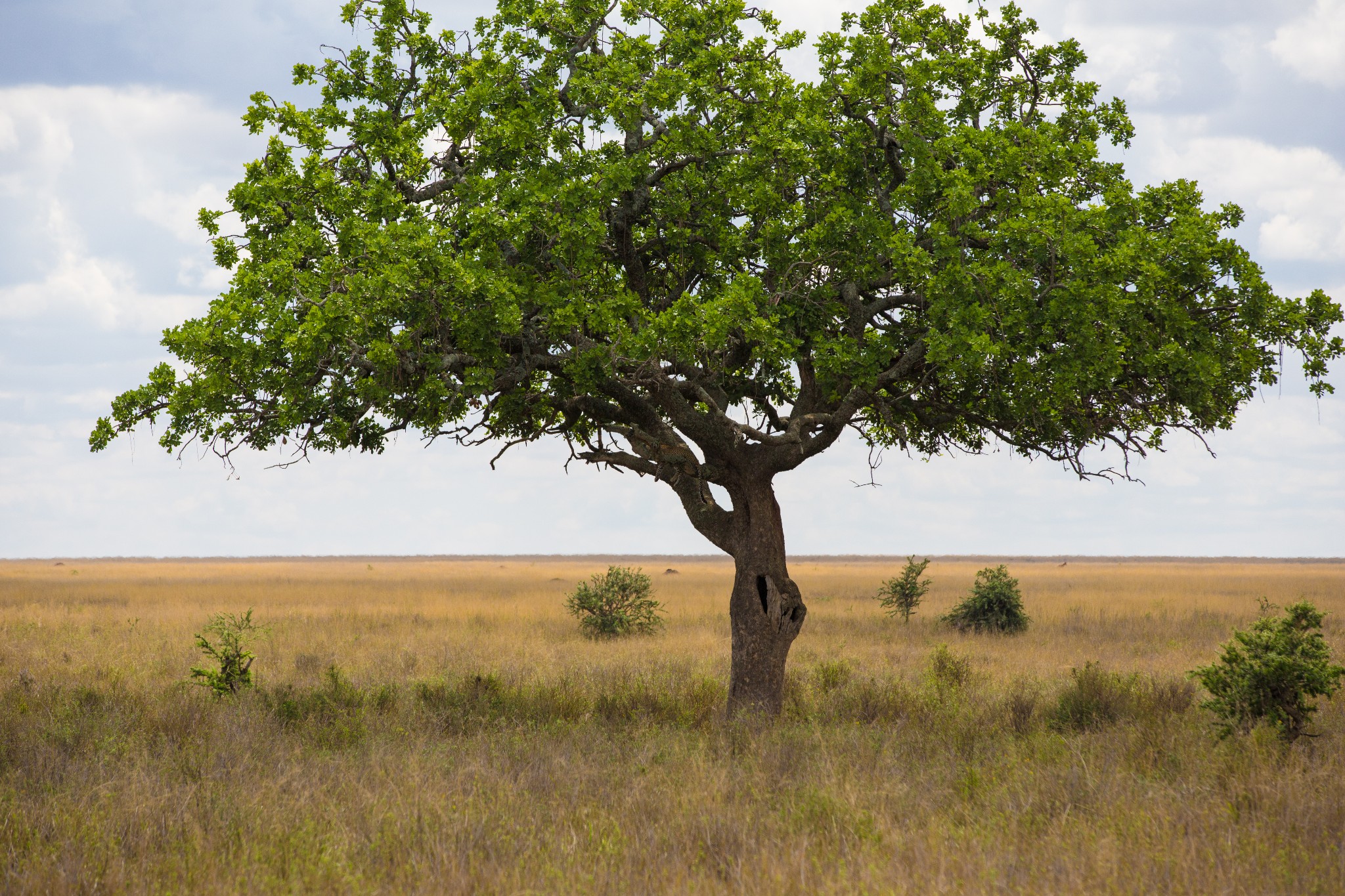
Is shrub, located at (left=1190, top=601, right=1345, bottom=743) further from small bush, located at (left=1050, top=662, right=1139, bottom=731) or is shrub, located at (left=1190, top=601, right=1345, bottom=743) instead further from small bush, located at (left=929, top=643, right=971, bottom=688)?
small bush, located at (left=929, top=643, right=971, bottom=688)

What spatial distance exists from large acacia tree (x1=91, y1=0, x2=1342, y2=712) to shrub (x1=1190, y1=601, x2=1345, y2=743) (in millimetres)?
2959

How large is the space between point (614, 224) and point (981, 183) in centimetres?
498

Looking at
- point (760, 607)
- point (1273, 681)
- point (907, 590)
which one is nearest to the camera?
point (1273, 681)

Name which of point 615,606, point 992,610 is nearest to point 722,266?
point 615,606

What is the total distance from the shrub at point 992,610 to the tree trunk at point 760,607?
17.1 metres

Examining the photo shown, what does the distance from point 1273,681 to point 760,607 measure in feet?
21.6

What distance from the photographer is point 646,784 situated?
9641 millimetres

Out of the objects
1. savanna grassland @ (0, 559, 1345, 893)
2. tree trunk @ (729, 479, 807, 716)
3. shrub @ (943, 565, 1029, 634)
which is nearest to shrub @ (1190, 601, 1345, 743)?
savanna grassland @ (0, 559, 1345, 893)

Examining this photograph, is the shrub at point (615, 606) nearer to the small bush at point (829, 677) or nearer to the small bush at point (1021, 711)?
the small bush at point (829, 677)

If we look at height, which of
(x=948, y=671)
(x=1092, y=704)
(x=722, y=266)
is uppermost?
(x=722, y=266)

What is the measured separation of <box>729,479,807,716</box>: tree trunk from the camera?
47.4 ft

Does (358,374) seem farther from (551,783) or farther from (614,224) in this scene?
(551,783)

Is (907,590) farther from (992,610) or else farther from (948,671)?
(948,671)

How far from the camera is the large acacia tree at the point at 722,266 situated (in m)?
11.2
